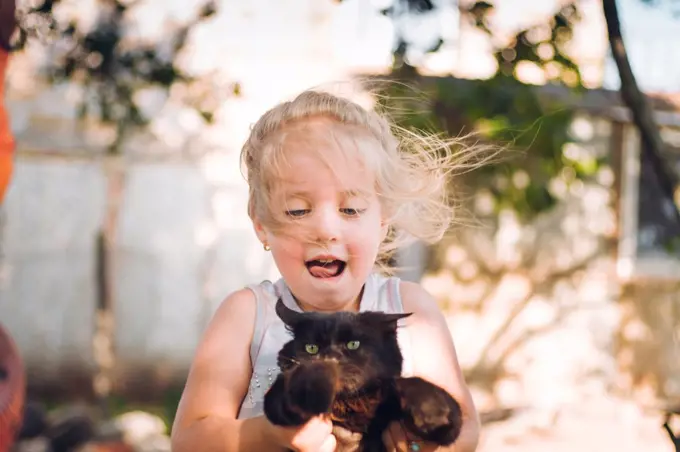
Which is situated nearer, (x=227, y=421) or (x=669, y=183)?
(x=227, y=421)

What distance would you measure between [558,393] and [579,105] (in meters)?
2.41

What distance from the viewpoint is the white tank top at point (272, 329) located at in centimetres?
130

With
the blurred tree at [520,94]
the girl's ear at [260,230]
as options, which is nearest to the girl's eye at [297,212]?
the girl's ear at [260,230]

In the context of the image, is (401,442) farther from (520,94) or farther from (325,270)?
(520,94)

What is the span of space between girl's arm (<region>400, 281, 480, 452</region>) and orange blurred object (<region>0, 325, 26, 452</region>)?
7.27 ft

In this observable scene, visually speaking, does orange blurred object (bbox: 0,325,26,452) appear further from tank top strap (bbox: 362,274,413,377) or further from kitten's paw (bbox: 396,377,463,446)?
kitten's paw (bbox: 396,377,463,446)

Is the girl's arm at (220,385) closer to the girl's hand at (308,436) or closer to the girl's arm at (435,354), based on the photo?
the girl's hand at (308,436)

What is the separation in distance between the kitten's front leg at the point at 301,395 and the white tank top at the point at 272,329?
19 centimetres

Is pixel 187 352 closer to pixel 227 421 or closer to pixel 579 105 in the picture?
pixel 579 105

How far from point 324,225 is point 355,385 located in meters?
0.28

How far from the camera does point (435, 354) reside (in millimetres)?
1388

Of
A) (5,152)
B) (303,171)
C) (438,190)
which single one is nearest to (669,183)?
(438,190)

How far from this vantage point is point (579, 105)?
5973 mm

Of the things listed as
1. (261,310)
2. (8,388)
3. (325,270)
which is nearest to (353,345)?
(325,270)
